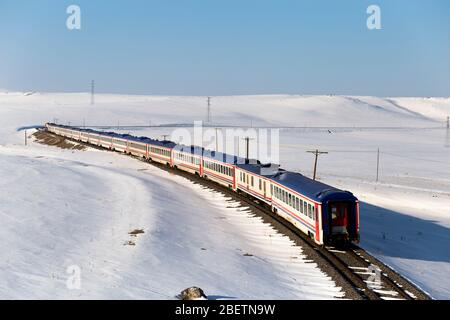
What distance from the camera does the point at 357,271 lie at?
20.9 metres

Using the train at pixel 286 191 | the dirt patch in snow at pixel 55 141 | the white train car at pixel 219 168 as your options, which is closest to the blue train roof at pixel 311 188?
the train at pixel 286 191

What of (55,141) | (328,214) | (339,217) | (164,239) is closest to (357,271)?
(328,214)

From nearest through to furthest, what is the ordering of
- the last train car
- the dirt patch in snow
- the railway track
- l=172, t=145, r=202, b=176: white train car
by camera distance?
the railway track, the last train car, l=172, t=145, r=202, b=176: white train car, the dirt patch in snow

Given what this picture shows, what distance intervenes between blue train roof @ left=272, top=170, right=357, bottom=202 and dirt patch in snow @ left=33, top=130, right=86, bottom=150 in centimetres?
6138

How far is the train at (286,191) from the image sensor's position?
23.6 meters

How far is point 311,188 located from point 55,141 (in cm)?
8561

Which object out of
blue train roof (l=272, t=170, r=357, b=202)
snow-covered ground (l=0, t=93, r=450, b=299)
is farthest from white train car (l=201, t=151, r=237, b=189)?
blue train roof (l=272, t=170, r=357, b=202)

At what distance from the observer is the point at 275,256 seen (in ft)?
78.2

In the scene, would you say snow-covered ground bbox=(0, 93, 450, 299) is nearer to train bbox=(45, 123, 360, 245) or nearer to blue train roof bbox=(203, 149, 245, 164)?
train bbox=(45, 123, 360, 245)

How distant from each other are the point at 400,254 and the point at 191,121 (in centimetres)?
16261

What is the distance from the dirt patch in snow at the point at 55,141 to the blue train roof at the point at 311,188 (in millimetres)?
61380

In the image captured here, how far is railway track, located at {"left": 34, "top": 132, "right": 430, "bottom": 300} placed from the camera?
59.0 ft

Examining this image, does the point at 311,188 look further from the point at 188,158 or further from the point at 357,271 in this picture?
the point at 188,158
